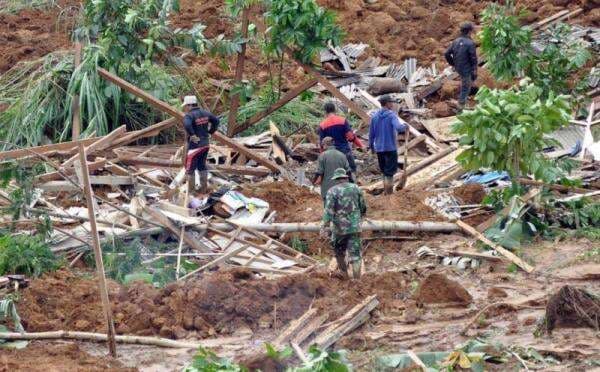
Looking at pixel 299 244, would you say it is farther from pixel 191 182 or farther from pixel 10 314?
pixel 10 314

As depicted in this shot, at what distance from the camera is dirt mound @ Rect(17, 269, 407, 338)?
14.1 m

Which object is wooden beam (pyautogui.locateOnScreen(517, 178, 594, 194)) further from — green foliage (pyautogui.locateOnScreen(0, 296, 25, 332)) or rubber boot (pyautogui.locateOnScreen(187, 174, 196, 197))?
green foliage (pyautogui.locateOnScreen(0, 296, 25, 332))

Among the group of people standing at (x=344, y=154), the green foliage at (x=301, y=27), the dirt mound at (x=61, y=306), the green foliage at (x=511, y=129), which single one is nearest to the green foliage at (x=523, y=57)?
the group of people standing at (x=344, y=154)

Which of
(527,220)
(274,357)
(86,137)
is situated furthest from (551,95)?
(86,137)

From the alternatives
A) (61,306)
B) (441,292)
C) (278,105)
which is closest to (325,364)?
(441,292)

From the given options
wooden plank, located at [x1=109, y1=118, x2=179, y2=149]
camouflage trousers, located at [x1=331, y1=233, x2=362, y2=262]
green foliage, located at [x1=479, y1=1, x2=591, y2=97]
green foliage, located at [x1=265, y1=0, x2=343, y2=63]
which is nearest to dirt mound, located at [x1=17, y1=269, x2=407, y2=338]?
camouflage trousers, located at [x1=331, y1=233, x2=362, y2=262]

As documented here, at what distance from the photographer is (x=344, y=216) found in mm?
14883

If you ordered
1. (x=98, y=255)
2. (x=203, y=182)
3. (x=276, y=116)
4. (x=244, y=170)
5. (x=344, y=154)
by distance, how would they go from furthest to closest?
(x=276, y=116) < (x=244, y=170) < (x=203, y=182) < (x=344, y=154) < (x=98, y=255)

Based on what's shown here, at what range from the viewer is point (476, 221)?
1698cm

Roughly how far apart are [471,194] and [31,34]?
12.3 m

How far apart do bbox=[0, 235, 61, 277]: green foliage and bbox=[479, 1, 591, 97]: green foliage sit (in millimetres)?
7202

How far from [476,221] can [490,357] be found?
481 cm

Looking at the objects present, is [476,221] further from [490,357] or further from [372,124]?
[490,357]

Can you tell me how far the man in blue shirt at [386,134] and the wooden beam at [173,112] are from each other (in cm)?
206
